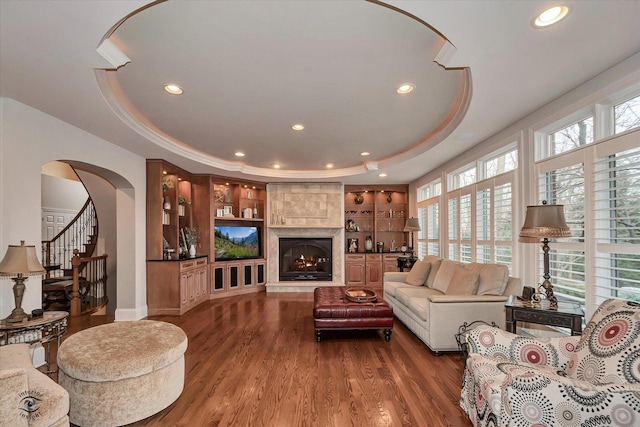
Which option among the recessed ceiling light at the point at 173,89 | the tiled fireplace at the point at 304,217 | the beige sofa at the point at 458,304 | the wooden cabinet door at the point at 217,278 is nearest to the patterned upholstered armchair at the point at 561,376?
the beige sofa at the point at 458,304

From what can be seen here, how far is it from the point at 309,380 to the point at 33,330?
7.91ft

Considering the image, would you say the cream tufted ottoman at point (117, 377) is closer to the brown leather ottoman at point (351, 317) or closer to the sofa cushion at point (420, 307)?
the brown leather ottoman at point (351, 317)

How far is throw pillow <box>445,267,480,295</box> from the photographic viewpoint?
396 centimetres

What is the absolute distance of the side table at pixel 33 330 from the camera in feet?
8.46

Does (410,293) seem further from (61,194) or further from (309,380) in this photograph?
(61,194)

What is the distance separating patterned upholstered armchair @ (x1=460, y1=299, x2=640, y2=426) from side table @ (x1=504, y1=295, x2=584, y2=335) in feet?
1.98

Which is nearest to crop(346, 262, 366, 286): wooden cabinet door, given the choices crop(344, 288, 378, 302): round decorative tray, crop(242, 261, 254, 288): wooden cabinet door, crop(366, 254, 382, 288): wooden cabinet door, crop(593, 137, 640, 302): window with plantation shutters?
crop(366, 254, 382, 288): wooden cabinet door

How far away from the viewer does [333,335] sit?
439 cm

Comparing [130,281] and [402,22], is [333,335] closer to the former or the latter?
[130,281]

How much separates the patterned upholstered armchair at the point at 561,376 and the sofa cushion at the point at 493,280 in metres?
1.58

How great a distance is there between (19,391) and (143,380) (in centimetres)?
89

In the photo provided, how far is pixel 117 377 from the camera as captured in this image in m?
2.24

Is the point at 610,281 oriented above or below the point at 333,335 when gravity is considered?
above

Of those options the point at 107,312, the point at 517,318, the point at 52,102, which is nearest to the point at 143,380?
the point at 52,102
